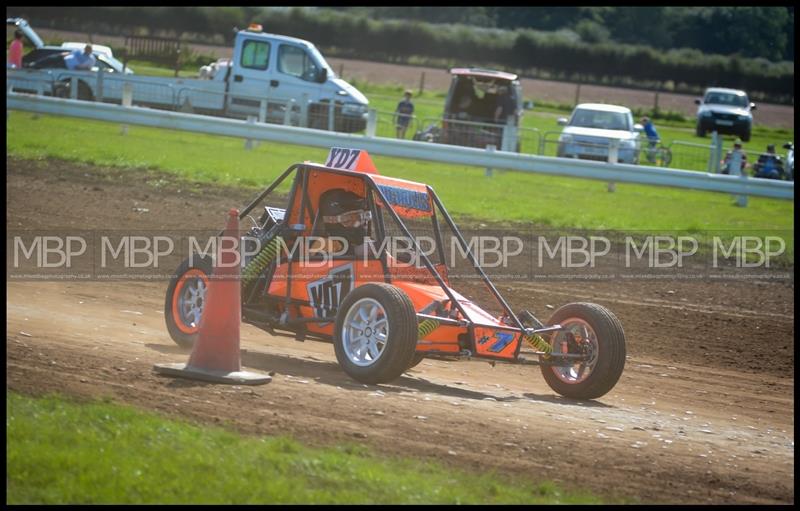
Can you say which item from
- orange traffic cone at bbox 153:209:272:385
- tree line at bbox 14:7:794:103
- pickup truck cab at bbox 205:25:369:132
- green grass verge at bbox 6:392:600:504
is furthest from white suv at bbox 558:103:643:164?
tree line at bbox 14:7:794:103

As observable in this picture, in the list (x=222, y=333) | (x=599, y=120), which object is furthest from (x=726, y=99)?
(x=222, y=333)

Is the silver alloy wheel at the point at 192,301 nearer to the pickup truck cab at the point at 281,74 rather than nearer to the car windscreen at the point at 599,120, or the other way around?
the pickup truck cab at the point at 281,74

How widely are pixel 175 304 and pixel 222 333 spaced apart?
1.66m

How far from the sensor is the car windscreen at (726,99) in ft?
141

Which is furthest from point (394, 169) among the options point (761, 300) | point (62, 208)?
point (761, 300)

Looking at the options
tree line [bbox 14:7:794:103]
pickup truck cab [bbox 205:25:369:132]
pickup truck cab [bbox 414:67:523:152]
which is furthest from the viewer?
tree line [bbox 14:7:794:103]

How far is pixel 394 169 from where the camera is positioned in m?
22.5

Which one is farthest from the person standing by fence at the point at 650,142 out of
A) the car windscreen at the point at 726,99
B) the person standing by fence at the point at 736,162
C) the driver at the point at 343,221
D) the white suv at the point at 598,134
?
the driver at the point at 343,221

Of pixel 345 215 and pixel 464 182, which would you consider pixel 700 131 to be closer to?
pixel 464 182

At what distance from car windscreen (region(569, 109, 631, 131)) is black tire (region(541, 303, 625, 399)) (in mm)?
19026

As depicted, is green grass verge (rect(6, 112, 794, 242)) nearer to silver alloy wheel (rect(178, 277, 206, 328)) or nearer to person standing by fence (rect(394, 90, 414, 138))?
person standing by fence (rect(394, 90, 414, 138))

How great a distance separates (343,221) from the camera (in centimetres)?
932

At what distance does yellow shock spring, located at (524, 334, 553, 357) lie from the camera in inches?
340

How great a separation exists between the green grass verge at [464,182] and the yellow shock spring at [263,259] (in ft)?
26.9
